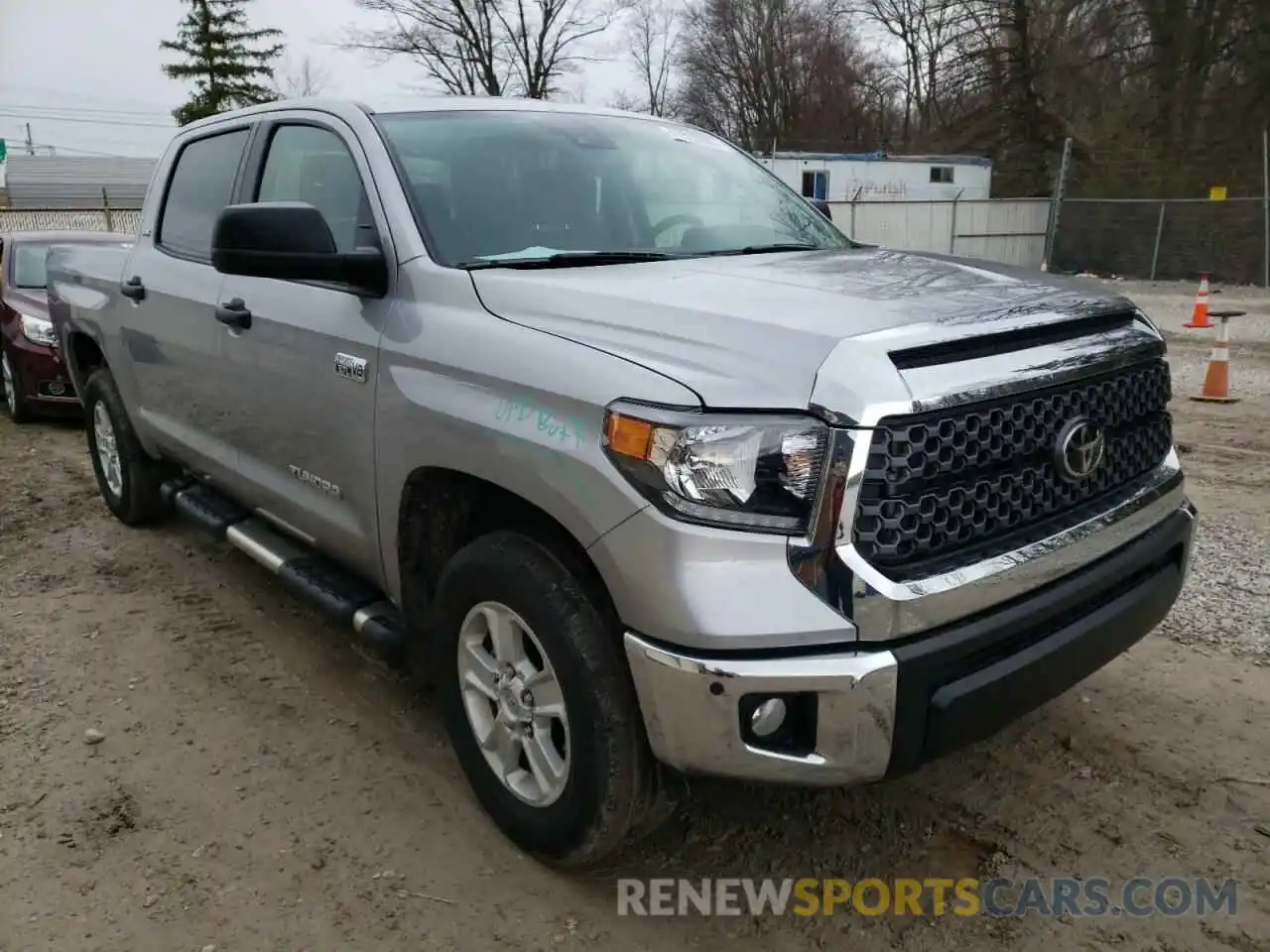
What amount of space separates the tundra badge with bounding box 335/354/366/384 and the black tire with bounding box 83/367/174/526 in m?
2.57

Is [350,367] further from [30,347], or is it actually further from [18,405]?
[18,405]

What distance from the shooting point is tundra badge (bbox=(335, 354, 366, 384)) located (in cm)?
307

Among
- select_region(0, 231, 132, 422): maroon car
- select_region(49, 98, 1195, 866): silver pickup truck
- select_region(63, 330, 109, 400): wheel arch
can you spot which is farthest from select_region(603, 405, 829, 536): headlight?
select_region(0, 231, 132, 422): maroon car

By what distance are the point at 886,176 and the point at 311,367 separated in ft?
105

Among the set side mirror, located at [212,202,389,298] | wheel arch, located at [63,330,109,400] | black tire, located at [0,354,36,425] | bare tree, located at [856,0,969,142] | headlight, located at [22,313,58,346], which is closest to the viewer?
side mirror, located at [212,202,389,298]

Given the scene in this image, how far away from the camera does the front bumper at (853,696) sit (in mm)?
2129

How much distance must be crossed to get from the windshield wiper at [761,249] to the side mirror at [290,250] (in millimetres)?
1040

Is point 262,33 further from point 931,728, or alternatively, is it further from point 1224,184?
point 931,728

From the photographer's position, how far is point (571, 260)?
3090 millimetres

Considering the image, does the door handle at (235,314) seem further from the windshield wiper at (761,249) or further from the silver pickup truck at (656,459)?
the windshield wiper at (761,249)

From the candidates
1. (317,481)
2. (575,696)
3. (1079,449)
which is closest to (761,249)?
(1079,449)

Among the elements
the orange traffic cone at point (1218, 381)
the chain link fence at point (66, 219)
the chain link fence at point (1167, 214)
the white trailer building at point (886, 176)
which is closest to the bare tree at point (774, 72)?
the white trailer building at point (886, 176)

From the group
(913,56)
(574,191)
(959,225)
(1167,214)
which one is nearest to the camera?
(574,191)

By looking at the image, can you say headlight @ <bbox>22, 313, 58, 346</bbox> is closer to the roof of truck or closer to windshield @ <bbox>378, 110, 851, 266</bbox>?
the roof of truck
